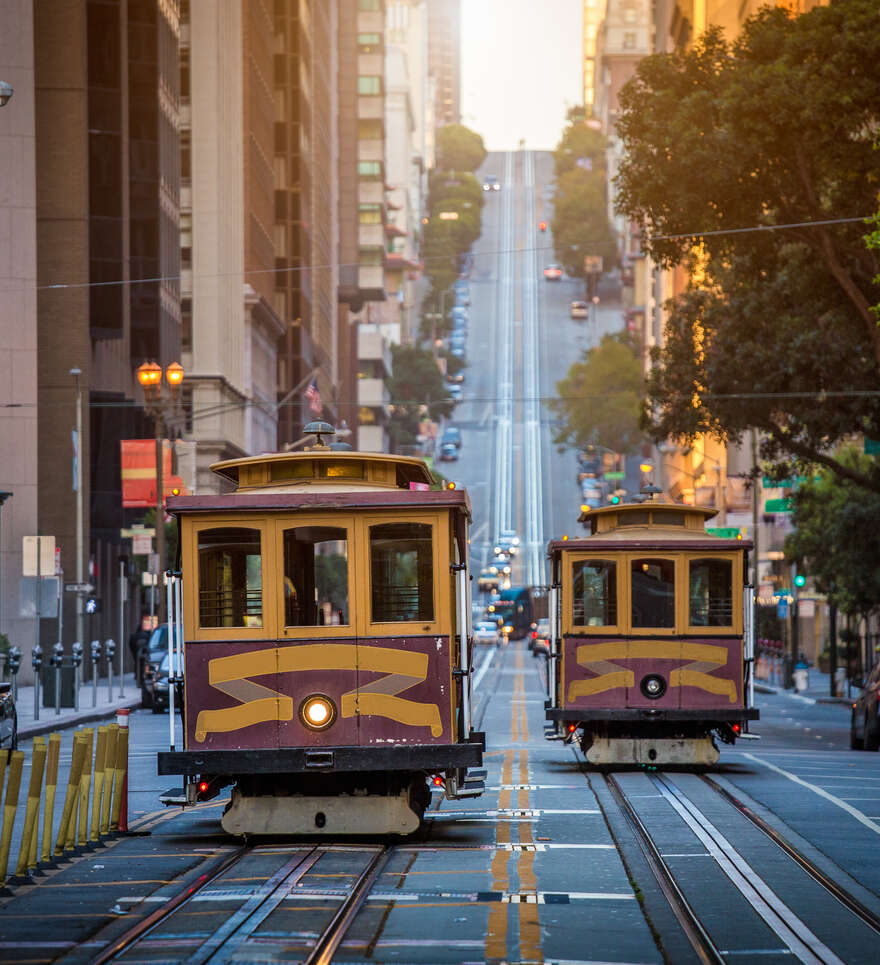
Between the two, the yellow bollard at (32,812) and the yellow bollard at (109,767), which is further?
→ the yellow bollard at (109,767)

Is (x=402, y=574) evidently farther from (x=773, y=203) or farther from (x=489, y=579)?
(x=489, y=579)

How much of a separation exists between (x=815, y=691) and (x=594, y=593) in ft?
122

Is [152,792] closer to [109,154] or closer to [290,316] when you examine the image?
[109,154]

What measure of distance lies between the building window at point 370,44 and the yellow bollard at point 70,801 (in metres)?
139

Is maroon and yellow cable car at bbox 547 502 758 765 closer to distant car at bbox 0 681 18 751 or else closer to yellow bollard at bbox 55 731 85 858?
distant car at bbox 0 681 18 751

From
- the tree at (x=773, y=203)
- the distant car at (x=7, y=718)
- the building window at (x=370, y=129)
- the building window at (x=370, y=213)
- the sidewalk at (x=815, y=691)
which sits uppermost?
the building window at (x=370, y=129)

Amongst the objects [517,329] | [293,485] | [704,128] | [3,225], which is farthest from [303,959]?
[517,329]

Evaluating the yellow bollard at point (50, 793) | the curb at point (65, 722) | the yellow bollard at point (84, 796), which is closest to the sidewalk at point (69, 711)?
the curb at point (65, 722)

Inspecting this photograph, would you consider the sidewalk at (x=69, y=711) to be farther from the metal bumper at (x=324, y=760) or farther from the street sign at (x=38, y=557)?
the metal bumper at (x=324, y=760)

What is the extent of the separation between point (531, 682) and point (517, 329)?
5279 inches

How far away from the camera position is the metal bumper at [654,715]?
79.9 feet

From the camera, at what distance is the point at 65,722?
35969 millimetres

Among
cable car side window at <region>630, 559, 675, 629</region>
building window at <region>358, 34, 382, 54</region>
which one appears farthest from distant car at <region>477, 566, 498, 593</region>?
cable car side window at <region>630, 559, 675, 629</region>

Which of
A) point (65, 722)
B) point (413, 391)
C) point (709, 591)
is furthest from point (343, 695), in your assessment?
point (413, 391)
